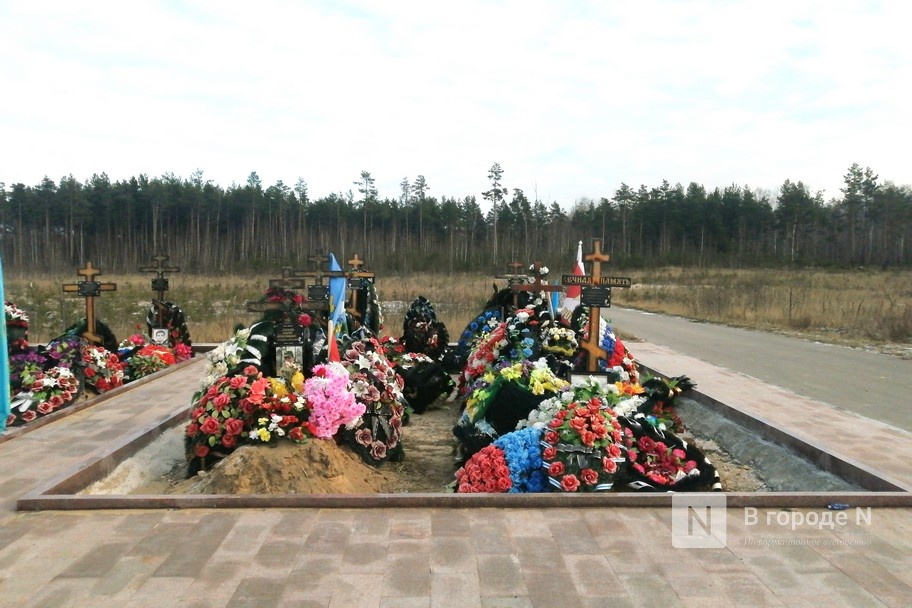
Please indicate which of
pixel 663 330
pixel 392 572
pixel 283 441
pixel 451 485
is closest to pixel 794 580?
pixel 392 572

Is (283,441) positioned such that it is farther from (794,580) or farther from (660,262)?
(660,262)

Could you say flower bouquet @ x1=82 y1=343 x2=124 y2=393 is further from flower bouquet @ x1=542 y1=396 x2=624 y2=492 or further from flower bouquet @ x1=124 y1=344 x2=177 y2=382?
flower bouquet @ x1=542 y1=396 x2=624 y2=492

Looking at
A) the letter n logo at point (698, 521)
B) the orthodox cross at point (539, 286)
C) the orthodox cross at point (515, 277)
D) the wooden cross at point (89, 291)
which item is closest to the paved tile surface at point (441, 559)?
the letter n logo at point (698, 521)

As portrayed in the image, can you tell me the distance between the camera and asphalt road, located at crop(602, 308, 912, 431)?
7.77 m

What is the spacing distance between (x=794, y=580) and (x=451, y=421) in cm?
462

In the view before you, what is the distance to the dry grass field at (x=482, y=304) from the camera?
15.5 meters

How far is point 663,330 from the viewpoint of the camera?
17547 millimetres

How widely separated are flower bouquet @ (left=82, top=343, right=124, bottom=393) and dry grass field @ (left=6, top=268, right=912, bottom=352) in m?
2.68

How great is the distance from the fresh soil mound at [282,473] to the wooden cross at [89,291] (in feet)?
19.1

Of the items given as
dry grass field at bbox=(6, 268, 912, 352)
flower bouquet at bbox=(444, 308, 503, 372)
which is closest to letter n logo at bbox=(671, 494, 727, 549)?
flower bouquet at bbox=(444, 308, 503, 372)

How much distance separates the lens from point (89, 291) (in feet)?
31.4

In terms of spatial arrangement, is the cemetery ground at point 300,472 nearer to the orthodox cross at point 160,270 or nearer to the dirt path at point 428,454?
the dirt path at point 428,454

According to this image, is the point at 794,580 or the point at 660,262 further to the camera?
the point at 660,262

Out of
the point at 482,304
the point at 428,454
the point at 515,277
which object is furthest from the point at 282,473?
the point at 482,304
